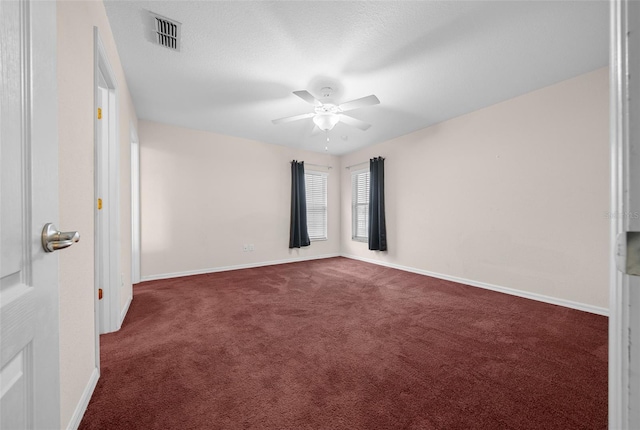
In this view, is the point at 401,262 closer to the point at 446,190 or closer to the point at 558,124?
the point at 446,190

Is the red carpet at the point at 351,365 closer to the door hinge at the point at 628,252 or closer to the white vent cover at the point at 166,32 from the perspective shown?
the door hinge at the point at 628,252

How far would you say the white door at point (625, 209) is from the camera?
38 cm

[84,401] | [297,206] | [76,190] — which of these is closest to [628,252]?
[76,190]

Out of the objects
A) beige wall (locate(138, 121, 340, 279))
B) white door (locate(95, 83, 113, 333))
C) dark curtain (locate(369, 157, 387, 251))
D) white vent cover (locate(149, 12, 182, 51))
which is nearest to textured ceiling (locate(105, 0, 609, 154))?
white vent cover (locate(149, 12, 182, 51))

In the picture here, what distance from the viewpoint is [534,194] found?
9.64 ft

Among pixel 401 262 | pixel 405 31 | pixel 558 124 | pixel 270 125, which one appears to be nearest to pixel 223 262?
pixel 270 125

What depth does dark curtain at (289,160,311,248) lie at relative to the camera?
5.06 metres

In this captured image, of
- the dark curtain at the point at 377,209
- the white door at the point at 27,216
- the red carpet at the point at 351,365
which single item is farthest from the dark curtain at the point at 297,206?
the white door at the point at 27,216

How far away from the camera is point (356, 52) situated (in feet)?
7.18

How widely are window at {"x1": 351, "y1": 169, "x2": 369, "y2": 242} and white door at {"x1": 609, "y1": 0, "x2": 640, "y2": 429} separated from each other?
487 cm

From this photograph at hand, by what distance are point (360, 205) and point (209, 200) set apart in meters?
2.98

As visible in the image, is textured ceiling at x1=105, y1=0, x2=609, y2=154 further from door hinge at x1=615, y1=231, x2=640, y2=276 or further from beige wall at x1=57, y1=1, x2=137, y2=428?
door hinge at x1=615, y1=231, x2=640, y2=276

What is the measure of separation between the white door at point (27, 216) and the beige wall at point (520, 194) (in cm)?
390

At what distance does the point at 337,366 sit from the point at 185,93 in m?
3.16
